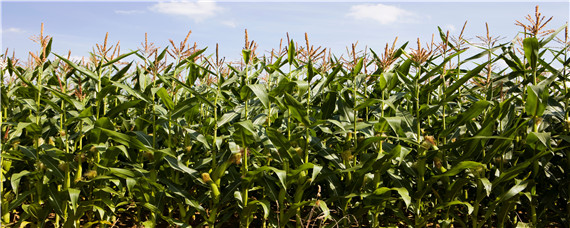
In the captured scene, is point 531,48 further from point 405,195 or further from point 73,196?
point 73,196

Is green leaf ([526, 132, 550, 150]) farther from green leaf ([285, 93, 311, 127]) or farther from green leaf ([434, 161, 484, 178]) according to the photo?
green leaf ([285, 93, 311, 127])

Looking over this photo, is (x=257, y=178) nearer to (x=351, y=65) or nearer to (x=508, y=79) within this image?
(x=351, y=65)

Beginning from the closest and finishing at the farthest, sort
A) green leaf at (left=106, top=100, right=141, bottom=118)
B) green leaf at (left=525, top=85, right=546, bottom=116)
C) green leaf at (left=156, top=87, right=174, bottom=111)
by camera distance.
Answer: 1. green leaf at (left=525, top=85, right=546, bottom=116)
2. green leaf at (left=156, top=87, right=174, bottom=111)
3. green leaf at (left=106, top=100, right=141, bottom=118)

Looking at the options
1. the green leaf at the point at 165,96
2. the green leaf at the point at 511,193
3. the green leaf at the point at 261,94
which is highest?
the green leaf at the point at 261,94

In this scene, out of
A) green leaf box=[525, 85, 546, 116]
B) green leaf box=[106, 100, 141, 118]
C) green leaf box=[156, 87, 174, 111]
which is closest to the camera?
green leaf box=[525, 85, 546, 116]

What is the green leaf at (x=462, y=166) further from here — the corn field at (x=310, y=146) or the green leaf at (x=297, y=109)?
the green leaf at (x=297, y=109)

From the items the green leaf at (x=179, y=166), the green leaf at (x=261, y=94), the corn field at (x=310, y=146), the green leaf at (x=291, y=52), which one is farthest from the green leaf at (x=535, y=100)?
the green leaf at (x=179, y=166)

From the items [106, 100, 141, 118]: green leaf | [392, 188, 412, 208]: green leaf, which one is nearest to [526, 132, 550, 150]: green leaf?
[392, 188, 412, 208]: green leaf

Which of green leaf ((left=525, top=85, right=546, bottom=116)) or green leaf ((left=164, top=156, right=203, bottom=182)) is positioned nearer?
green leaf ((left=525, top=85, right=546, bottom=116))

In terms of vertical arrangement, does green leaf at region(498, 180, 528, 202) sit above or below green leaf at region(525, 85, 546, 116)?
below

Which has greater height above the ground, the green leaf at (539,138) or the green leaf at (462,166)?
the green leaf at (539,138)

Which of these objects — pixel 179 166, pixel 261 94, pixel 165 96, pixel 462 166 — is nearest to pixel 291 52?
pixel 261 94

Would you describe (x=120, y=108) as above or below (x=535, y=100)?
below

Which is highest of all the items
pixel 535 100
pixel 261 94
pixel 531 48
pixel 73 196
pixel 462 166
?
pixel 531 48
